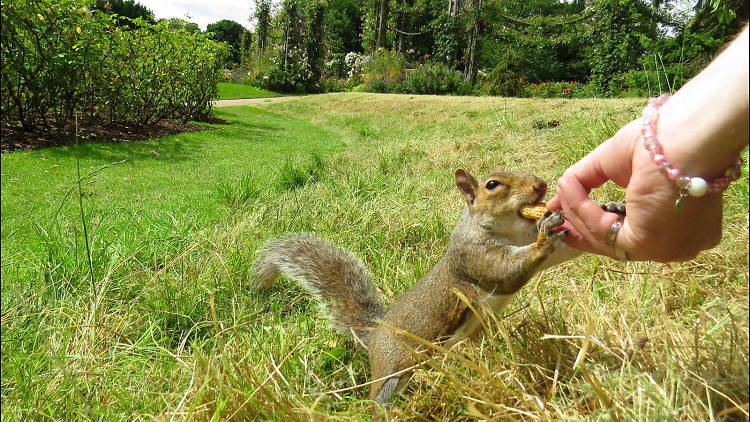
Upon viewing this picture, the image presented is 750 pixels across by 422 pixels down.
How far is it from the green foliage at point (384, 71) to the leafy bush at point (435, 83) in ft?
2.45


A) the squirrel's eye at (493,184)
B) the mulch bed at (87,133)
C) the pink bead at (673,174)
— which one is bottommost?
the mulch bed at (87,133)

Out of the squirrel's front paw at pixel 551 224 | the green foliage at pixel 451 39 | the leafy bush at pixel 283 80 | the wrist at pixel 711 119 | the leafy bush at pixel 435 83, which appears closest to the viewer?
the wrist at pixel 711 119

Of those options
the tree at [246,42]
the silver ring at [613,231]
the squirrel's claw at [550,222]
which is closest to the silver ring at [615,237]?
the silver ring at [613,231]

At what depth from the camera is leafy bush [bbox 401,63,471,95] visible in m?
14.9

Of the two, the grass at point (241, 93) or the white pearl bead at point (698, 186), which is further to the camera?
the grass at point (241, 93)

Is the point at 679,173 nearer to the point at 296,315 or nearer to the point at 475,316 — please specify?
the point at 475,316

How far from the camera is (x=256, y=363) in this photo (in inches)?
57.8

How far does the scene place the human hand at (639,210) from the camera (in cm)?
82

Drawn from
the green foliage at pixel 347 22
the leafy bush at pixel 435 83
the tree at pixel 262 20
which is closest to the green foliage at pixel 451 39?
the leafy bush at pixel 435 83

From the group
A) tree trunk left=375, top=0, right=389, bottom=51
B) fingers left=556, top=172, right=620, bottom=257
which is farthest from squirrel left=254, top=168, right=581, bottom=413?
tree trunk left=375, top=0, right=389, bottom=51

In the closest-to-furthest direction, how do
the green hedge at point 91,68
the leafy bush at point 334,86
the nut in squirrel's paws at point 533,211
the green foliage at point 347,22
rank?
1. the nut in squirrel's paws at point 533,211
2. the green hedge at point 91,68
3. the leafy bush at point 334,86
4. the green foliage at point 347,22

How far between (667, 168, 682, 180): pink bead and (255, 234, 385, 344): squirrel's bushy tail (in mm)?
1210

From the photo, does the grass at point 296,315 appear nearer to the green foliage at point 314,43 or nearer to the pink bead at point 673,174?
the pink bead at point 673,174

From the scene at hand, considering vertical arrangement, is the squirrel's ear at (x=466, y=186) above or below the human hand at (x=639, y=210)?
below
